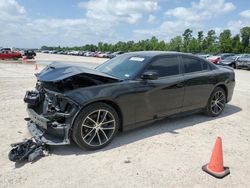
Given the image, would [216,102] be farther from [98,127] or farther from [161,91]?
[98,127]

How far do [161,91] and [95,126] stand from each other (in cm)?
152

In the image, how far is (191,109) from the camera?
Result: 5855 millimetres

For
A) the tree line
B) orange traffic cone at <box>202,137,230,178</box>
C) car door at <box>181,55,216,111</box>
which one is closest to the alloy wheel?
orange traffic cone at <box>202,137,230,178</box>

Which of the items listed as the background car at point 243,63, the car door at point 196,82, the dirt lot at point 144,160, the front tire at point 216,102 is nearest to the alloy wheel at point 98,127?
the dirt lot at point 144,160

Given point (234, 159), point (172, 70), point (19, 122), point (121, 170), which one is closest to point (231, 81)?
point (172, 70)

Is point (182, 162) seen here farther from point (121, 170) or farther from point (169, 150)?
point (121, 170)

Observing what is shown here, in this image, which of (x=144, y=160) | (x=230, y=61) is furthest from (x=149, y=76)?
(x=230, y=61)

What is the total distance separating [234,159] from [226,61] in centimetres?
2411

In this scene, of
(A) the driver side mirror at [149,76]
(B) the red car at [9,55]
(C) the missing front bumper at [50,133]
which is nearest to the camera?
(C) the missing front bumper at [50,133]

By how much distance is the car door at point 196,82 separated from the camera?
567cm

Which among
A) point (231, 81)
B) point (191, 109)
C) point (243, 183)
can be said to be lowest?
point (243, 183)

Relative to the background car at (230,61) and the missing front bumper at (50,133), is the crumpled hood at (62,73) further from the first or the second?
the background car at (230,61)

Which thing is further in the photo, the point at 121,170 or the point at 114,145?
the point at 114,145

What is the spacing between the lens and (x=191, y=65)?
5.93 metres
